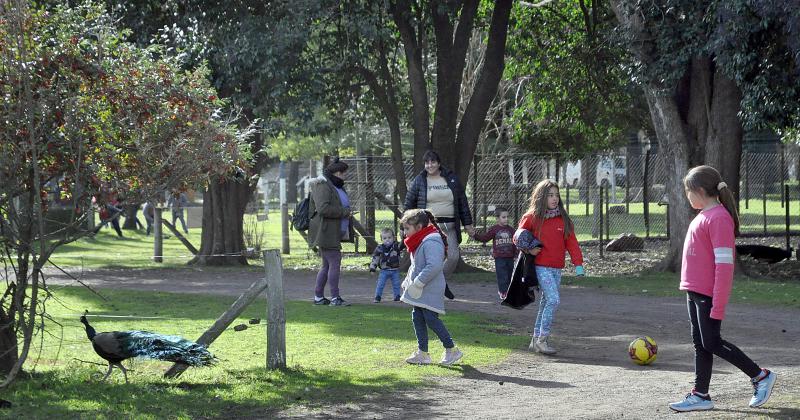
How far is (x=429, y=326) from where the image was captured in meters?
9.38

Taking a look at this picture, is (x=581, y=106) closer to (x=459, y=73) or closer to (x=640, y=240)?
(x=640, y=240)

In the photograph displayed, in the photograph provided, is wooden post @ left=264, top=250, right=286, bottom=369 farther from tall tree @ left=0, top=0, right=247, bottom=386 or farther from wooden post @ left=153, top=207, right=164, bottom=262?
wooden post @ left=153, top=207, right=164, bottom=262

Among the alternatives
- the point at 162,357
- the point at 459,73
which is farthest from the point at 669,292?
the point at 162,357

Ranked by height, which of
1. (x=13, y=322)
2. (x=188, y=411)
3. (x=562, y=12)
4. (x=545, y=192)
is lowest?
(x=188, y=411)

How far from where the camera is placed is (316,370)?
9.05 meters

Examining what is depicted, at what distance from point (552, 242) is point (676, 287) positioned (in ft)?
24.0

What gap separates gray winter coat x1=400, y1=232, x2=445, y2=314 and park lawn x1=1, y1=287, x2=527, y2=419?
57cm

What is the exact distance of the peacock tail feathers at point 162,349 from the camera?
8.02 metres

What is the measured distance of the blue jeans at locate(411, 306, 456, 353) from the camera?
9297 millimetres

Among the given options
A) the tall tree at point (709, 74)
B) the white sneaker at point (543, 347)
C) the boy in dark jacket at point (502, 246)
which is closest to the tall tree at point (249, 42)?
the boy in dark jacket at point (502, 246)

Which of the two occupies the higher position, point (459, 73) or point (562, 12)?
point (562, 12)

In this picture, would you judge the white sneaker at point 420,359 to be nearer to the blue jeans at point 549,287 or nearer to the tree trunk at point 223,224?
the blue jeans at point 549,287

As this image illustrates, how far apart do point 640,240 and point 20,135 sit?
18.6 metres

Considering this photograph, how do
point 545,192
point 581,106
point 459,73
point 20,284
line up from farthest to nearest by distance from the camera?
point 581,106 → point 459,73 → point 545,192 → point 20,284
